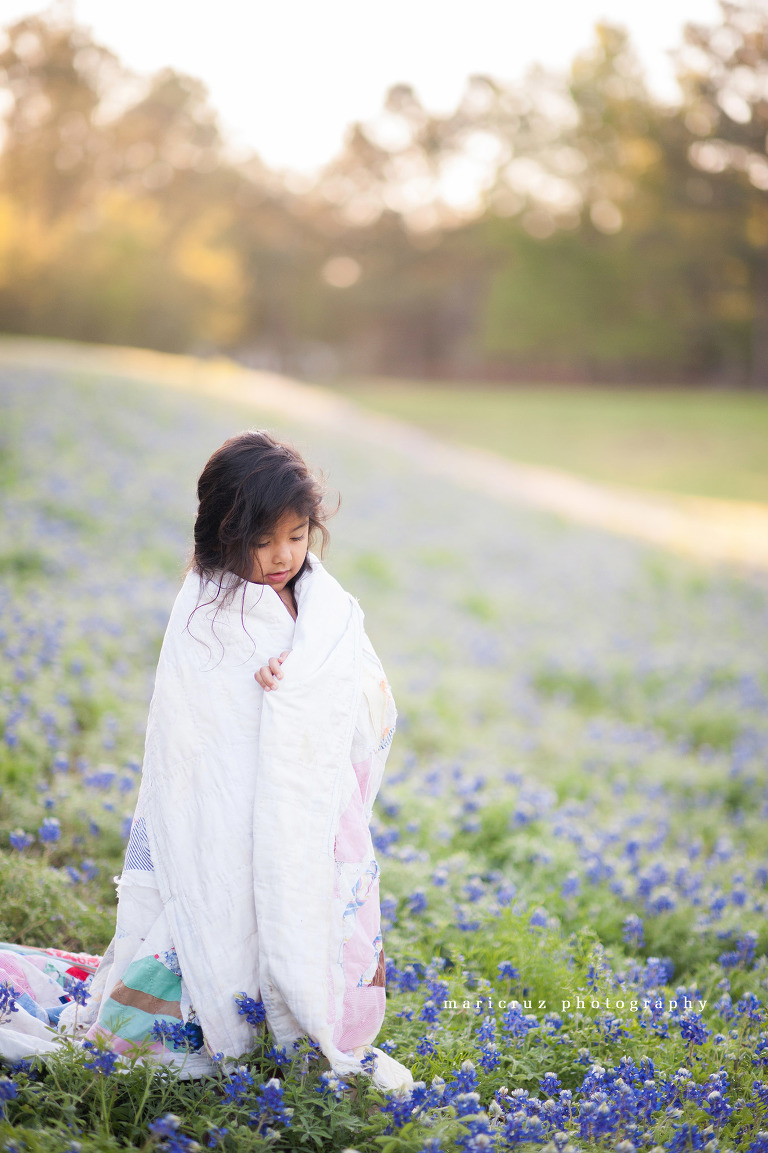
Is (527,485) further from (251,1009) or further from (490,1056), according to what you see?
(251,1009)

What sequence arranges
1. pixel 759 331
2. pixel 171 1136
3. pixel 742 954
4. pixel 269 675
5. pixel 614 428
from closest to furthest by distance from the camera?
pixel 171 1136 → pixel 269 675 → pixel 742 954 → pixel 614 428 → pixel 759 331

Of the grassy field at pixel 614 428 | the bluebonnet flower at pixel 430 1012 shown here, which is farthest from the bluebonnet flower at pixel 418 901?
the grassy field at pixel 614 428

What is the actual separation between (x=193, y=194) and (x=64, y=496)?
39.8 meters

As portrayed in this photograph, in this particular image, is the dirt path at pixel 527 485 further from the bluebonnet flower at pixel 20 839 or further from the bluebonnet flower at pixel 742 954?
the bluebonnet flower at pixel 20 839

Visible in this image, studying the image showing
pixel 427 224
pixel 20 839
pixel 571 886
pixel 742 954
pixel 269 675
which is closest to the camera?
pixel 269 675

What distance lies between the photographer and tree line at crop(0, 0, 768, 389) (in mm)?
32219

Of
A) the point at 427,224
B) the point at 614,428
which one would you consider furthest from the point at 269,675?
the point at 427,224

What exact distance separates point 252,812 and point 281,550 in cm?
71

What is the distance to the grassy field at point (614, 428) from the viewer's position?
85.2 ft

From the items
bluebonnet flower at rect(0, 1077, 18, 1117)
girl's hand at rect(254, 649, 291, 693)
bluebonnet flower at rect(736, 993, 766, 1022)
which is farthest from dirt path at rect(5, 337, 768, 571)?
bluebonnet flower at rect(0, 1077, 18, 1117)

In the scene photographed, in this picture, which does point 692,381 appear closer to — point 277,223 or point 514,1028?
point 277,223

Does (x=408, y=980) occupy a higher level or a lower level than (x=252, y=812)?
lower

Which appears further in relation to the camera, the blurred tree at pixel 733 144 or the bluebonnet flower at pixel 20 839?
the blurred tree at pixel 733 144

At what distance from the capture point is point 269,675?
231 cm
